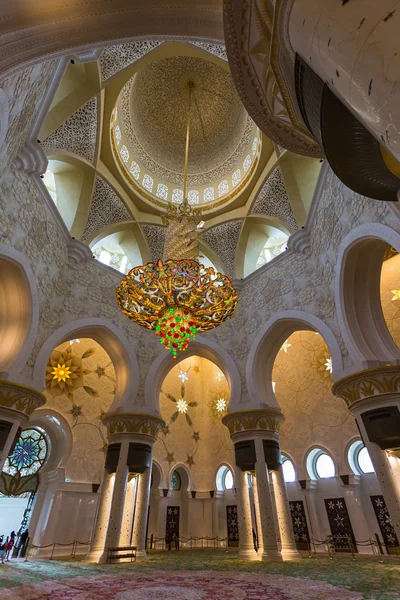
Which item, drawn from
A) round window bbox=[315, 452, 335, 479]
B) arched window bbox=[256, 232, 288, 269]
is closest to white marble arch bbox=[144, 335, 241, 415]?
arched window bbox=[256, 232, 288, 269]

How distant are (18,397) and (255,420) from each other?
5294mm

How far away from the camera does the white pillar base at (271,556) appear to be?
275 inches

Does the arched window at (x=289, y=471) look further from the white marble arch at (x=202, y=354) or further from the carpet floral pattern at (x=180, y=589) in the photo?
the carpet floral pattern at (x=180, y=589)

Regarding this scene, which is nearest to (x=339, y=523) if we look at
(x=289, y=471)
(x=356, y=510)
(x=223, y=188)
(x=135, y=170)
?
(x=356, y=510)

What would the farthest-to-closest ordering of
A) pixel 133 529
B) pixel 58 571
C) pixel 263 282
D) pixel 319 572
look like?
1. pixel 263 282
2. pixel 133 529
3. pixel 58 571
4. pixel 319 572

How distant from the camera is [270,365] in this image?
9406 millimetres

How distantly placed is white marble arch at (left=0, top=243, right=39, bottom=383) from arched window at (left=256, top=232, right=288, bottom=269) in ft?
23.5

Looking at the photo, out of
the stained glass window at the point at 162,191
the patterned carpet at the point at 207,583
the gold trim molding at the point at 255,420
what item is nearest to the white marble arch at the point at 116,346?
the gold trim molding at the point at 255,420

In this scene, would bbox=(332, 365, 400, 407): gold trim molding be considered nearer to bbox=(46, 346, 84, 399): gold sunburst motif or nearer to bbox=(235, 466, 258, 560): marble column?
bbox=(235, 466, 258, 560): marble column

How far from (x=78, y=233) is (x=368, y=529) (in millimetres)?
11370

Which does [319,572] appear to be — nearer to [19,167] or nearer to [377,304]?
[377,304]

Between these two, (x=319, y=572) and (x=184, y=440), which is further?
(x=184, y=440)

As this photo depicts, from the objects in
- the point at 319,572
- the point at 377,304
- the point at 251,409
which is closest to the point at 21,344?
the point at 251,409

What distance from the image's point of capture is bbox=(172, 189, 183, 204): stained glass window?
42.0ft
